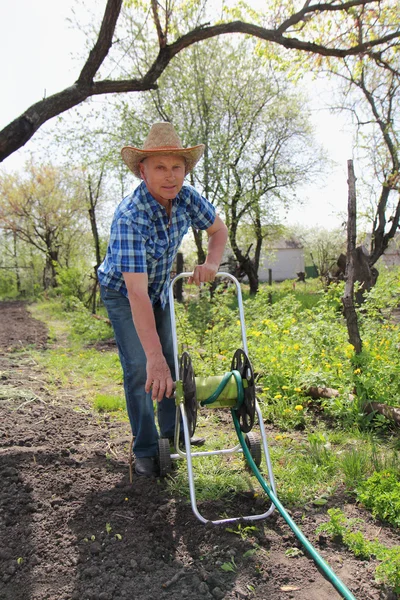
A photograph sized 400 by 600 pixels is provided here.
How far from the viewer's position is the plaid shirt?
2.70m

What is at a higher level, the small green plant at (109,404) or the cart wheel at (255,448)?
the cart wheel at (255,448)

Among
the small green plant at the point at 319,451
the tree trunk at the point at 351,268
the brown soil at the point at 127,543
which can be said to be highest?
the tree trunk at the point at 351,268

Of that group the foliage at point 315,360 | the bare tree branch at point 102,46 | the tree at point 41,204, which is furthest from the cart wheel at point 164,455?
the tree at point 41,204

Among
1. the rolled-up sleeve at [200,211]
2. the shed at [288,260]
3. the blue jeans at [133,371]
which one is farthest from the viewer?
the shed at [288,260]

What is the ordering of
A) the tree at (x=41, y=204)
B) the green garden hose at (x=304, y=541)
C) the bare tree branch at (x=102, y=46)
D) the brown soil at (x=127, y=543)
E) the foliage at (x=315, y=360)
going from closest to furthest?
the green garden hose at (x=304, y=541)
the brown soil at (x=127, y=543)
the foliage at (x=315, y=360)
the bare tree branch at (x=102, y=46)
the tree at (x=41, y=204)

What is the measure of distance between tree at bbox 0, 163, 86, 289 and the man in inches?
951

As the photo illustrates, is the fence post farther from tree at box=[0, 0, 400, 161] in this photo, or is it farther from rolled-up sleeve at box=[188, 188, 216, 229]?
rolled-up sleeve at box=[188, 188, 216, 229]

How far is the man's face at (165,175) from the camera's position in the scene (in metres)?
2.83

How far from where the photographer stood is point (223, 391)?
2.73m

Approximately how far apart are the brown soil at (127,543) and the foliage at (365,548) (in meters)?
0.05

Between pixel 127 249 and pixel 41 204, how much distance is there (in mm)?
25924

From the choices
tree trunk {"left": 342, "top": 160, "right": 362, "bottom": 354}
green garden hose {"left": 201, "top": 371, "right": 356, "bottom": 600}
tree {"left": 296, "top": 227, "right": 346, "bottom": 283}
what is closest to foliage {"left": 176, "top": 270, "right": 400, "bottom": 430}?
tree trunk {"left": 342, "top": 160, "right": 362, "bottom": 354}

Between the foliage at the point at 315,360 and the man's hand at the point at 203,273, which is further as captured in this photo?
the foliage at the point at 315,360

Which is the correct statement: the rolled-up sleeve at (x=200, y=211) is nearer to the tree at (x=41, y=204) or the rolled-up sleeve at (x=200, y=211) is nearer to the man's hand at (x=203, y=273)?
the man's hand at (x=203, y=273)
